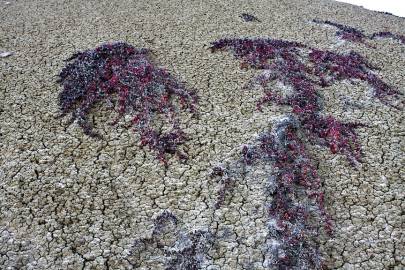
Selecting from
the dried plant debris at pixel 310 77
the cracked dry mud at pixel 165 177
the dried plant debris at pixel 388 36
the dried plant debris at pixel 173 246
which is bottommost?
the dried plant debris at pixel 173 246

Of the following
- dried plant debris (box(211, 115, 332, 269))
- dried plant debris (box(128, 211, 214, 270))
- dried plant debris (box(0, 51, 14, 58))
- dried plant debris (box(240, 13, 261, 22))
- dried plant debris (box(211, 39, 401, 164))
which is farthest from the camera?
dried plant debris (box(240, 13, 261, 22))

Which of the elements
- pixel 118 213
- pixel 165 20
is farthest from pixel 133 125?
pixel 165 20

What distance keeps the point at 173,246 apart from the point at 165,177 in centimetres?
164

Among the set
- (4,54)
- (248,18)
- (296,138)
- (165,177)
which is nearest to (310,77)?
(296,138)

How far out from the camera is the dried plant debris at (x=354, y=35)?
15.6m

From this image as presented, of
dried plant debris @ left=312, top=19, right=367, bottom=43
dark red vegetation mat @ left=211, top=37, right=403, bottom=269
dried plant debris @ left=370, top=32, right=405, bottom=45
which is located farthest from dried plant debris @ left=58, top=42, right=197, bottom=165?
dried plant debris @ left=370, top=32, right=405, bottom=45

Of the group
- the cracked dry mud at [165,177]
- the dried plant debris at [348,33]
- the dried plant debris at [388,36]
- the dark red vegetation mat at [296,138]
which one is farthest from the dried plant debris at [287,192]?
the dried plant debris at [388,36]

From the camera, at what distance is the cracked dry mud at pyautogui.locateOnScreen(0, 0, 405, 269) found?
732 cm

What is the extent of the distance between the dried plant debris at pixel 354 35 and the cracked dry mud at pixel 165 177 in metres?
1.76

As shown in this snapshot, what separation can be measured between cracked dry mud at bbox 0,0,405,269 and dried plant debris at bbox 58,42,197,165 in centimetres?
28

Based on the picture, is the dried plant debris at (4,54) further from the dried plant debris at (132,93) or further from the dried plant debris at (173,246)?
the dried plant debris at (173,246)

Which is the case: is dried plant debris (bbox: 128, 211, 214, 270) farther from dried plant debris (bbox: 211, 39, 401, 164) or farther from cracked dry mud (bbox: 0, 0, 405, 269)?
dried plant debris (bbox: 211, 39, 401, 164)

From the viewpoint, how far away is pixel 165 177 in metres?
8.66

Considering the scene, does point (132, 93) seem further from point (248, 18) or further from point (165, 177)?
point (248, 18)
